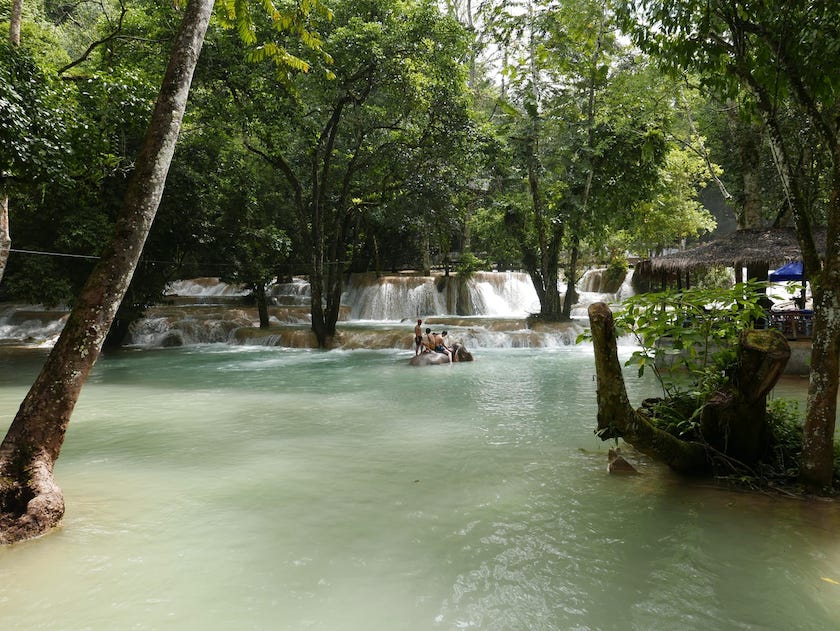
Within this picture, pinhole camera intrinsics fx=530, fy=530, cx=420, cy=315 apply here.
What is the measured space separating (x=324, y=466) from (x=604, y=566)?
10.9 feet

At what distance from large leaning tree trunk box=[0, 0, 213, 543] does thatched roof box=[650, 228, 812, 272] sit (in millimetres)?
12370

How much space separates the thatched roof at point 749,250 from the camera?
12.0 m

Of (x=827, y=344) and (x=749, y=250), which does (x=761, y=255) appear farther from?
(x=827, y=344)

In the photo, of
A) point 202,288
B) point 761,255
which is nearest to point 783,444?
point 761,255

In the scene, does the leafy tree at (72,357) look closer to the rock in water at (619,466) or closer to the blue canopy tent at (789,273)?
the rock in water at (619,466)

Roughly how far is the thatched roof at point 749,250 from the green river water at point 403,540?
7372 millimetres

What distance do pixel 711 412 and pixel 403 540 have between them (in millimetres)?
3071

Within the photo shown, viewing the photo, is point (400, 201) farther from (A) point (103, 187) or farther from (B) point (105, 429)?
(B) point (105, 429)

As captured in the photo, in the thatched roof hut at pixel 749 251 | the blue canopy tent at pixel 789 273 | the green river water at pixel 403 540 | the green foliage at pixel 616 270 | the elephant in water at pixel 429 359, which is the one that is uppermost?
the green foliage at pixel 616 270

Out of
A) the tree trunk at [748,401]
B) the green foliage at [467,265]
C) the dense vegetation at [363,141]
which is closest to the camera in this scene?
the tree trunk at [748,401]

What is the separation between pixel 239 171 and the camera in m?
18.1

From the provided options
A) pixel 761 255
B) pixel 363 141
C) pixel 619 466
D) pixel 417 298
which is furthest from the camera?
pixel 417 298

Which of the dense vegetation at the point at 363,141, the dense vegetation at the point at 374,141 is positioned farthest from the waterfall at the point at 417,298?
the dense vegetation at the point at 363,141

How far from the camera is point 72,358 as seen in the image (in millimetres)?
4352
